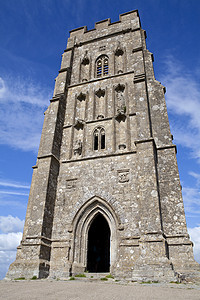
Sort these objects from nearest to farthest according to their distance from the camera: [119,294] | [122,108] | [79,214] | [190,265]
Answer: [119,294] → [190,265] → [79,214] → [122,108]

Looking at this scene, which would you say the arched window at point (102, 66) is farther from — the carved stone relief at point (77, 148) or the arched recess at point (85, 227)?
the arched recess at point (85, 227)

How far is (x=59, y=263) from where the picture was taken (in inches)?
463

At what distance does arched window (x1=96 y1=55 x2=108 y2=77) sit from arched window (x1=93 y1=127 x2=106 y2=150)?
5950 millimetres

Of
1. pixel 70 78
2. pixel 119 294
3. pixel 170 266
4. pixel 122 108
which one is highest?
pixel 70 78

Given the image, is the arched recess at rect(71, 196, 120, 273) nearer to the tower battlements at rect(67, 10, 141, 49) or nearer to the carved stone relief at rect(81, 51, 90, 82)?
the carved stone relief at rect(81, 51, 90, 82)

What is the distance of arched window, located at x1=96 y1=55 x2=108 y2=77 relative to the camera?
19.8m

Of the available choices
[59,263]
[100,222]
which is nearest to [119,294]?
[59,263]

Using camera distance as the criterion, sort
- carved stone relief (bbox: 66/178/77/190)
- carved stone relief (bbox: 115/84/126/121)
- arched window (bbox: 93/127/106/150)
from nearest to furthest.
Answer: carved stone relief (bbox: 66/178/77/190), arched window (bbox: 93/127/106/150), carved stone relief (bbox: 115/84/126/121)

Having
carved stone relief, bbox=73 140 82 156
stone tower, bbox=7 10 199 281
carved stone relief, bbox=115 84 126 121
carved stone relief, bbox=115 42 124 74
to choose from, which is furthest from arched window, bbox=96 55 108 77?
carved stone relief, bbox=73 140 82 156

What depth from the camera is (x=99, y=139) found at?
1568cm

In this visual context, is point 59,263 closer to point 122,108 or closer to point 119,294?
point 119,294

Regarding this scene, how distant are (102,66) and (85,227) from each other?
1342cm

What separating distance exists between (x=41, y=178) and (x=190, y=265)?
8742 millimetres

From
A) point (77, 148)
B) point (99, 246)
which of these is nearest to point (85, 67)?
Answer: point (77, 148)
